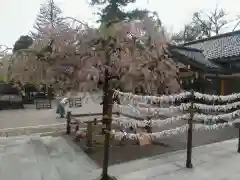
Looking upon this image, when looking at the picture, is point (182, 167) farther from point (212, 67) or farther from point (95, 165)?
point (212, 67)

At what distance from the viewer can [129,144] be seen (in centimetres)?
648

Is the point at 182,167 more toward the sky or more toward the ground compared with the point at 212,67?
more toward the ground

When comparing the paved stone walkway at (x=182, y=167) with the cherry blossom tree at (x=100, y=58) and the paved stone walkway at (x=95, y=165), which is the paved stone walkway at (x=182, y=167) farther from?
the cherry blossom tree at (x=100, y=58)

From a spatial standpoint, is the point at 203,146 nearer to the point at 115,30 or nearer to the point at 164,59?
the point at 164,59

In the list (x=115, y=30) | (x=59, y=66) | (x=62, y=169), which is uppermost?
(x=115, y=30)

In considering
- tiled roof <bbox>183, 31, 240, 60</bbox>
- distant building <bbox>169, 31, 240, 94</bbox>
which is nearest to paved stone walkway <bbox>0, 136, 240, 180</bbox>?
distant building <bbox>169, 31, 240, 94</bbox>

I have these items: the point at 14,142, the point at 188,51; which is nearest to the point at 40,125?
the point at 14,142

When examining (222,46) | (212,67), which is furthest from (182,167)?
(222,46)

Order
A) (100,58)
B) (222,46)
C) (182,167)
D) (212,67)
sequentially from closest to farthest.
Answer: (182,167)
(100,58)
(212,67)
(222,46)

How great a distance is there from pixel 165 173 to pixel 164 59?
330cm

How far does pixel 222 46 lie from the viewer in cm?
1255

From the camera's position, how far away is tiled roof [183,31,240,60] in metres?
11.1

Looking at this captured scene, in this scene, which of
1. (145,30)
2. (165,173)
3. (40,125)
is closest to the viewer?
(165,173)

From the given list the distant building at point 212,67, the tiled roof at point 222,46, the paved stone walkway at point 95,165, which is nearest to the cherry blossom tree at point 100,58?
the paved stone walkway at point 95,165
